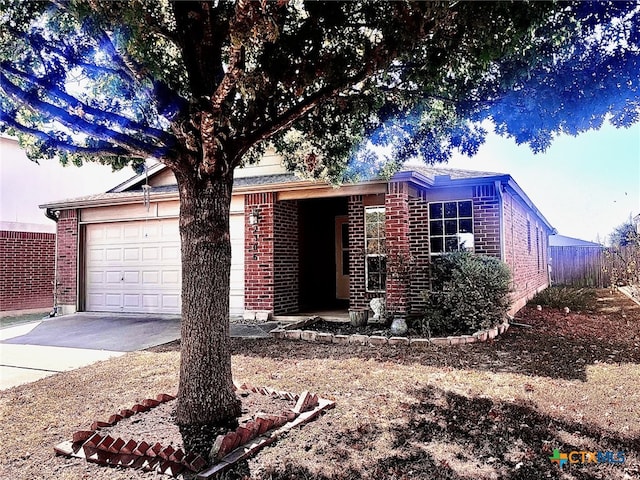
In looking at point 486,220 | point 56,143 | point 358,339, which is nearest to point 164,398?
point 56,143

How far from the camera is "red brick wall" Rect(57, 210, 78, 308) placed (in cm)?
1291

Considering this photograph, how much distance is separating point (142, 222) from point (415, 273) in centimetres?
760

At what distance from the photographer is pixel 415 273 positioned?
9961 mm

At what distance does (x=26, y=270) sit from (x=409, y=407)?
1463 cm

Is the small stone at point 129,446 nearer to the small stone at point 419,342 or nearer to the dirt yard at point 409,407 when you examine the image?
the dirt yard at point 409,407

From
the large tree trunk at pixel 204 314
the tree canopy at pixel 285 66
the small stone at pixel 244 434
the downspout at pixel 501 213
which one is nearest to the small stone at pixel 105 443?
the large tree trunk at pixel 204 314

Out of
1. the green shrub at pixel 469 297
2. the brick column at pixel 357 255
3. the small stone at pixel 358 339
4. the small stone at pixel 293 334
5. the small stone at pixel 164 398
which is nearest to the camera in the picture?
the small stone at pixel 164 398

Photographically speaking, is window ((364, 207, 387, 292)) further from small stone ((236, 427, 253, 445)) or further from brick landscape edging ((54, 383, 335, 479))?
small stone ((236, 427, 253, 445))

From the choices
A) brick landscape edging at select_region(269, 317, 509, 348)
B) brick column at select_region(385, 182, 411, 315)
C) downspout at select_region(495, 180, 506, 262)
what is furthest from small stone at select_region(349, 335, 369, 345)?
downspout at select_region(495, 180, 506, 262)

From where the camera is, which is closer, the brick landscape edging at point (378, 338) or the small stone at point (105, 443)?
the small stone at point (105, 443)

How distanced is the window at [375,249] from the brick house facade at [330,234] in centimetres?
2

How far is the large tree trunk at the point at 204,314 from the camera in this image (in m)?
4.01

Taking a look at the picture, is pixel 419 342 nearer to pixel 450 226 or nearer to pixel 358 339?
pixel 358 339

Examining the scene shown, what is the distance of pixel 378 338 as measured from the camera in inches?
313
